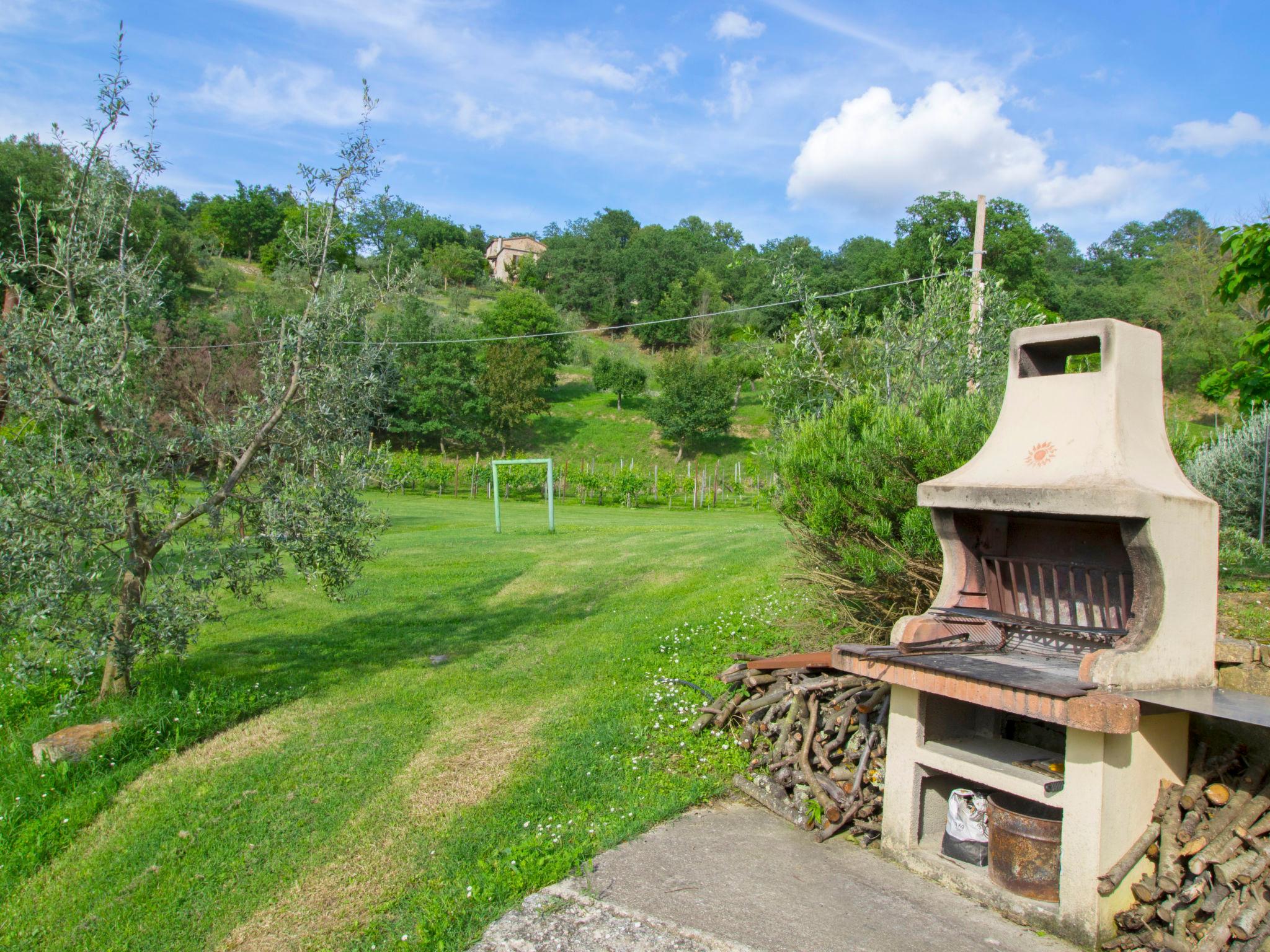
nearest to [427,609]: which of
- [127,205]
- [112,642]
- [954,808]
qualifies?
[112,642]

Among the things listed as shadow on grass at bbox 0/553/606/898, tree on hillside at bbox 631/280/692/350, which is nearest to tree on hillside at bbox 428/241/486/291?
tree on hillside at bbox 631/280/692/350

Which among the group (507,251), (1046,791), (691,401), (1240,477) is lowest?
(1046,791)

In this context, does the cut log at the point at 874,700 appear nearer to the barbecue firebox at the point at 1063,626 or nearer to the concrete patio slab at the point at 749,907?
the barbecue firebox at the point at 1063,626

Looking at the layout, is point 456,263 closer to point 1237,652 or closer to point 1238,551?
point 1238,551

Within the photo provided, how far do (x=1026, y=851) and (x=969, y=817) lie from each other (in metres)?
0.43

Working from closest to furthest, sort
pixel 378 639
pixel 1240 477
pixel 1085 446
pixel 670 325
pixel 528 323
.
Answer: pixel 1085 446 → pixel 378 639 → pixel 1240 477 → pixel 528 323 → pixel 670 325

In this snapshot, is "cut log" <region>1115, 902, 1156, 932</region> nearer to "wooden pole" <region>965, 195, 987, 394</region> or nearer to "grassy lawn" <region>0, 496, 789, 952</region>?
"grassy lawn" <region>0, 496, 789, 952</region>

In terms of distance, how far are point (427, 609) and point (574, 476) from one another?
28.0m

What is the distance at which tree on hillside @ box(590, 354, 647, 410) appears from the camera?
182 ft

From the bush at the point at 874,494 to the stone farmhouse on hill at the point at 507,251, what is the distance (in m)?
98.8

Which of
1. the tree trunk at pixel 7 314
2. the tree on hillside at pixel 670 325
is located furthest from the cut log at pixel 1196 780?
the tree on hillside at pixel 670 325

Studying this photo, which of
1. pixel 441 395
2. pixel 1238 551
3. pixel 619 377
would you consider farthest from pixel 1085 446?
pixel 619 377

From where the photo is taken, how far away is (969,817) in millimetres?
4652

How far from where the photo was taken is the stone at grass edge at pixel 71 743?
5865 mm
